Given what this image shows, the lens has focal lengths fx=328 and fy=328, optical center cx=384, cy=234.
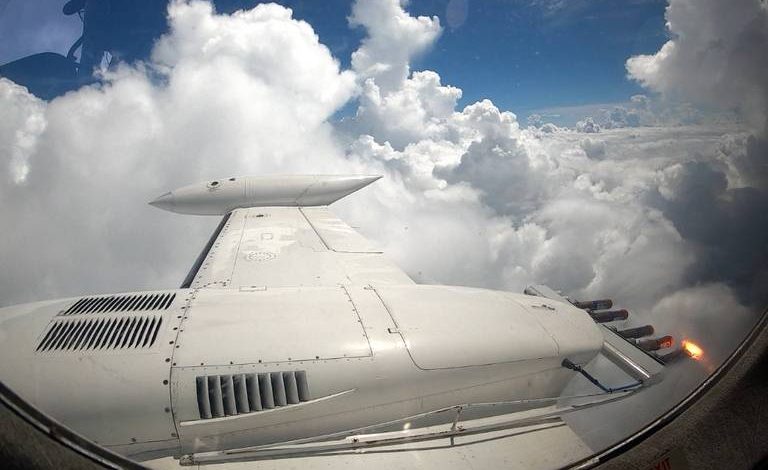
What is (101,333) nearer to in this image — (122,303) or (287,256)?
(122,303)

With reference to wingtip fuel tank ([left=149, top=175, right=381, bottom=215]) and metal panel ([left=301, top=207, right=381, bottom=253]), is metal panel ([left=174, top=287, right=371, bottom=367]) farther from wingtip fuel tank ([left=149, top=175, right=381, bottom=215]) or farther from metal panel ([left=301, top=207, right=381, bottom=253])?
wingtip fuel tank ([left=149, top=175, right=381, bottom=215])

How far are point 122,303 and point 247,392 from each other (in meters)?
1.52

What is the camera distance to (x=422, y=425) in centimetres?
268

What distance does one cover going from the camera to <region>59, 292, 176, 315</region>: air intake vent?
2.75 meters

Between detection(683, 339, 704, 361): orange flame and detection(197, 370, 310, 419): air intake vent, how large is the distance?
257cm

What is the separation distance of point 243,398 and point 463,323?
6.30 ft

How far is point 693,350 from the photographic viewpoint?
2.09 m

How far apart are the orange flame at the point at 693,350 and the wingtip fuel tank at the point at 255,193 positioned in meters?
7.33

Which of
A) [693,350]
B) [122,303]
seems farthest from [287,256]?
A: [693,350]

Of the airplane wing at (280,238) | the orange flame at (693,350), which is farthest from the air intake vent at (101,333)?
the orange flame at (693,350)

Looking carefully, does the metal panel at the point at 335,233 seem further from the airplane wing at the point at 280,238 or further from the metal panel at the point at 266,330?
the metal panel at the point at 266,330

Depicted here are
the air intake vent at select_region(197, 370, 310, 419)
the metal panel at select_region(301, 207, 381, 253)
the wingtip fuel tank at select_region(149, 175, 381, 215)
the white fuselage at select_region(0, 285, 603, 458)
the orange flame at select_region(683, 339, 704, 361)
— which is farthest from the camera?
the wingtip fuel tank at select_region(149, 175, 381, 215)

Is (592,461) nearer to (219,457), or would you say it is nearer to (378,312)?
(378,312)

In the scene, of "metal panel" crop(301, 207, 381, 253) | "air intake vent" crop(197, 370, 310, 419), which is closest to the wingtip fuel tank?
"metal panel" crop(301, 207, 381, 253)
